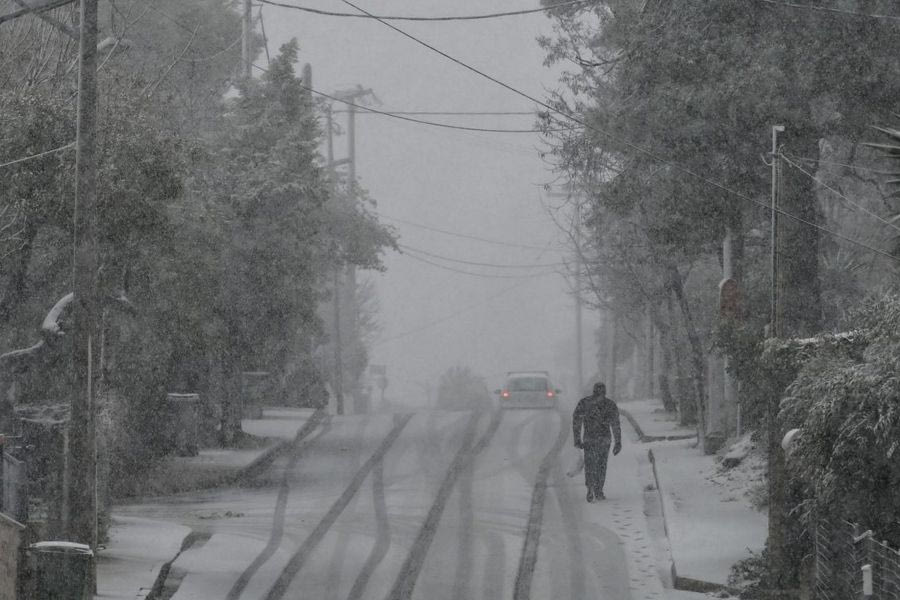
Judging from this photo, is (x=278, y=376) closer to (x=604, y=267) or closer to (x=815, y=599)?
(x=604, y=267)

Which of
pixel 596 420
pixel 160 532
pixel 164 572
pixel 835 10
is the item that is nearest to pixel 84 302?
pixel 164 572

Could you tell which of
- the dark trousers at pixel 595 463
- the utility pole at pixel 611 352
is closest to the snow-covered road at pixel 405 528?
the dark trousers at pixel 595 463

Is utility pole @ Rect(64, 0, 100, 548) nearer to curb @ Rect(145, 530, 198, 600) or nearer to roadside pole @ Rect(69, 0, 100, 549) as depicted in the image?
roadside pole @ Rect(69, 0, 100, 549)

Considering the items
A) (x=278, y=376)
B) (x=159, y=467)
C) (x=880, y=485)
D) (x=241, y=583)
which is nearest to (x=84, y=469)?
(x=241, y=583)

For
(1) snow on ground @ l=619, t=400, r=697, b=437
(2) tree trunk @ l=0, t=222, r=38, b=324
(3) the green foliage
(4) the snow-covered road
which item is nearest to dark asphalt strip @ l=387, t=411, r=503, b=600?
(4) the snow-covered road

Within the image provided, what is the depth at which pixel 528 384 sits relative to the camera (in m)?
42.0

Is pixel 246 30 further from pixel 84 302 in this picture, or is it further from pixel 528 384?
pixel 84 302

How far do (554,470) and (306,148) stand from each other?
935cm

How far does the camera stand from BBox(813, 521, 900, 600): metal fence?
10562mm

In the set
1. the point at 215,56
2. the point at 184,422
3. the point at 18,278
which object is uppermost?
the point at 215,56

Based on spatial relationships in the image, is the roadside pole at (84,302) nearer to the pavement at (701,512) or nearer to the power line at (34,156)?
the power line at (34,156)

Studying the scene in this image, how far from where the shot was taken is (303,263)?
100 ft

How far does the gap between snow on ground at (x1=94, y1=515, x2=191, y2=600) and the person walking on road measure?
6.31m

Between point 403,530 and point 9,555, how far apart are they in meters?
7.00
